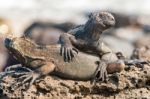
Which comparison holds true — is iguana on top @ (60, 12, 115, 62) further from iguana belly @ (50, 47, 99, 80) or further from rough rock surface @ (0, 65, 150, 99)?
rough rock surface @ (0, 65, 150, 99)

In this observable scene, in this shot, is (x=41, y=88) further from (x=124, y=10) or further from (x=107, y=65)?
(x=124, y=10)

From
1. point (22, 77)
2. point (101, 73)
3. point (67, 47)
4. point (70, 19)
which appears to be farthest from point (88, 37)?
point (70, 19)

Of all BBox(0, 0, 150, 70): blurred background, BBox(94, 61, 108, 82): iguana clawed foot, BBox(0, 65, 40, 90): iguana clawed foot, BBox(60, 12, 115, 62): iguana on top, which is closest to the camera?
BBox(0, 65, 40, 90): iguana clawed foot

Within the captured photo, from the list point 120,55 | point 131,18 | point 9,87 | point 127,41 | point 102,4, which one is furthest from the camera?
point 102,4

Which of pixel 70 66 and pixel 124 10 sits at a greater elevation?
pixel 70 66

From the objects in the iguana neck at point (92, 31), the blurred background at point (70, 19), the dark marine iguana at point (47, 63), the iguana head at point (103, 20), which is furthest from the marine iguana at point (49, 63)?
the blurred background at point (70, 19)

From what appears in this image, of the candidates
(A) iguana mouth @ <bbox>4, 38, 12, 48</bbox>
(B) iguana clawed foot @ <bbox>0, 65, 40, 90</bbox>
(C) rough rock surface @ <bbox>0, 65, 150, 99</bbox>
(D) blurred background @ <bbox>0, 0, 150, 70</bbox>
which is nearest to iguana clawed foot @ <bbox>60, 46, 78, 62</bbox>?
(C) rough rock surface @ <bbox>0, 65, 150, 99</bbox>

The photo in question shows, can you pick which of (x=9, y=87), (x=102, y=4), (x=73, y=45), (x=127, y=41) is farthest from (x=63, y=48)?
(x=102, y=4)

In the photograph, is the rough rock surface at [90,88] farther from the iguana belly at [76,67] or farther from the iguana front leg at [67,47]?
the iguana front leg at [67,47]
